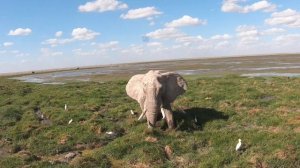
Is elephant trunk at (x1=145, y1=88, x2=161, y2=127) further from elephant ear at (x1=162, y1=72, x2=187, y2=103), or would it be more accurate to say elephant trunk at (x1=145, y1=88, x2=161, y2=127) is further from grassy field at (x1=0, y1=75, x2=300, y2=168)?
elephant ear at (x1=162, y1=72, x2=187, y2=103)

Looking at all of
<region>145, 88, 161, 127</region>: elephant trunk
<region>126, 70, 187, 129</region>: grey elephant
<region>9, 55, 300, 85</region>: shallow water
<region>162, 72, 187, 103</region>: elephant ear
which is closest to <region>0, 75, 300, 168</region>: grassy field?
<region>145, 88, 161, 127</region>: elephant trunk

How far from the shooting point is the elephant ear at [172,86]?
20.4 meters

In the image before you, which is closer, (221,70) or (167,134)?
(167,134)

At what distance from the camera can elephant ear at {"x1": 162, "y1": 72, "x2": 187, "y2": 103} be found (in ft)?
66.8

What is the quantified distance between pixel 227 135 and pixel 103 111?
11151mm

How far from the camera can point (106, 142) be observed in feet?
63.2

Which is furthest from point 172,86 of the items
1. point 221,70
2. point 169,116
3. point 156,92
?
point 221,70

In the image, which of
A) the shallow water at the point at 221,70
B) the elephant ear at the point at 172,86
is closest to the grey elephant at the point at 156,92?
the elephant ear at the point at 172,86

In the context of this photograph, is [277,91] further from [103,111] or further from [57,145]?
[57,145]

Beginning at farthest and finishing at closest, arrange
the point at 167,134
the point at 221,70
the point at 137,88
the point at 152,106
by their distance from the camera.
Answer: the point at 221,70, the point at 137,88, the point at 152,106, the point at 167,134

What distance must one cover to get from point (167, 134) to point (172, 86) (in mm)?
3002

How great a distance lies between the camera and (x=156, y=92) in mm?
19406

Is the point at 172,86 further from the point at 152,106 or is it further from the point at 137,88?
the point at 152,106

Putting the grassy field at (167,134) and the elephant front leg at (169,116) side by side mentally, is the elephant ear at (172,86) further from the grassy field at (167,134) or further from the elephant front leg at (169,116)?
the grassy field at (167,134)
